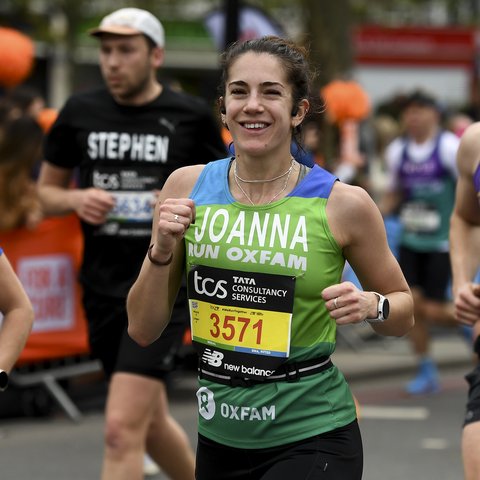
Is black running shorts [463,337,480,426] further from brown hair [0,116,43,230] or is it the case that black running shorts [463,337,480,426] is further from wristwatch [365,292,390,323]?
brown hair [0,116,43,230]

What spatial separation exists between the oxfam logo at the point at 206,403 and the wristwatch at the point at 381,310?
0.52m

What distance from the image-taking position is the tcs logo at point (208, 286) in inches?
152

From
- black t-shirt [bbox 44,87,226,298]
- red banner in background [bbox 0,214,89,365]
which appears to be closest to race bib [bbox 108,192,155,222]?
black t-shirt [bbox 44,87,226,298]

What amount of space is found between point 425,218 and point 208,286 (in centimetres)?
643

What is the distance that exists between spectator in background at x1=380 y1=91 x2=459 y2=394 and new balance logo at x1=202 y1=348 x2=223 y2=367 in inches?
247

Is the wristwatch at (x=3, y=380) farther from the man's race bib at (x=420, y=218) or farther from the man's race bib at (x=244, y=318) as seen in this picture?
the man's race bib at (x=420, y=218)

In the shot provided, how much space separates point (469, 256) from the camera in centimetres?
501

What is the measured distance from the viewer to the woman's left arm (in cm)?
386

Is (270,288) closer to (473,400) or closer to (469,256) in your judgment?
(473,400)

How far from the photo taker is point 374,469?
24.4 ft

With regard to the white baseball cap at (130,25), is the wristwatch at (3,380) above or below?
below

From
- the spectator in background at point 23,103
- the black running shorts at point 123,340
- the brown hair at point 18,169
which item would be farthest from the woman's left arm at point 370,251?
the spectator in background at point 23,103

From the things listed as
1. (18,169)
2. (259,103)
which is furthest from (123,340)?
(18,169)

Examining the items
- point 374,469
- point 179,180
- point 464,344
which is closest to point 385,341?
point 464,344
